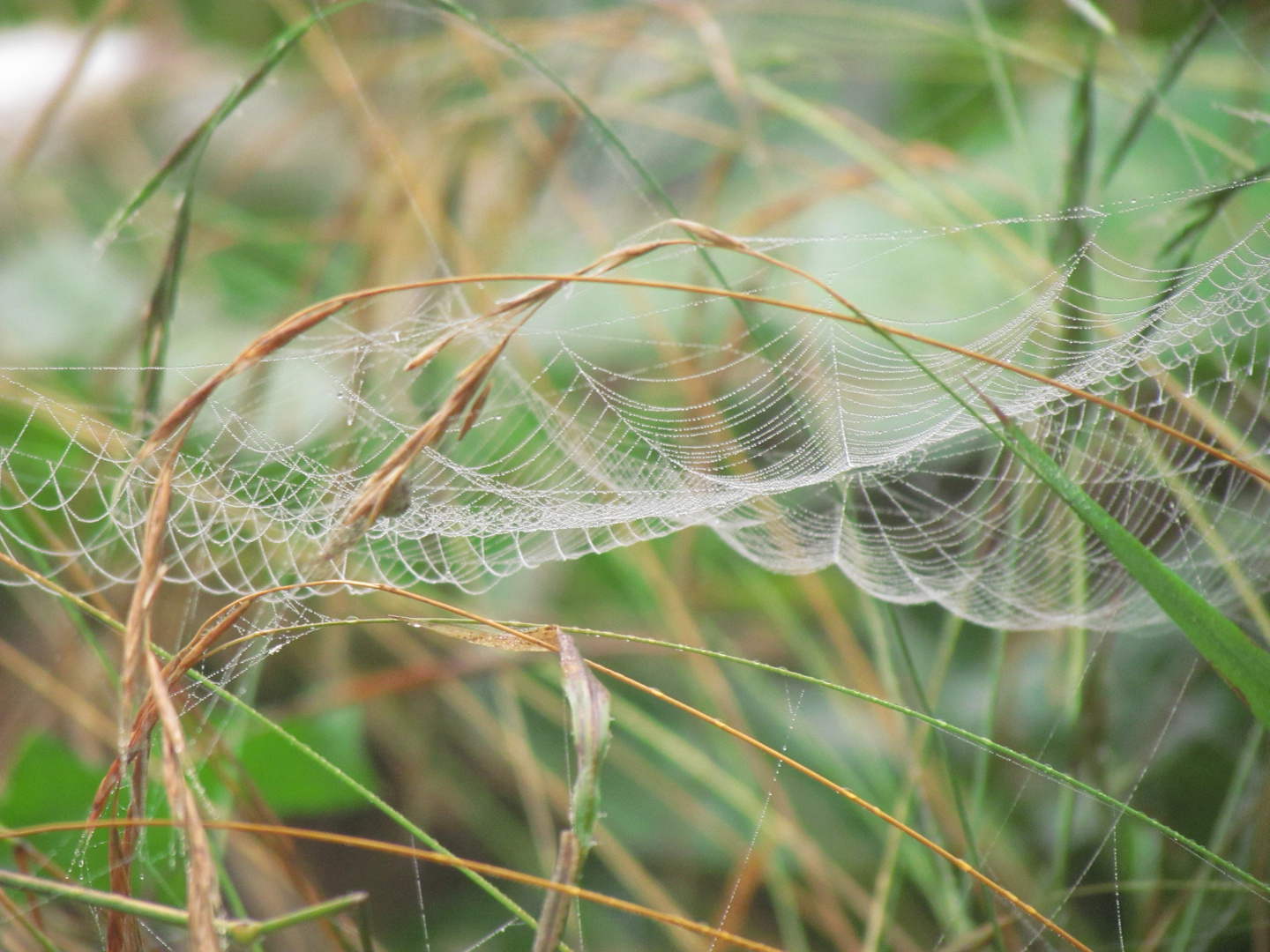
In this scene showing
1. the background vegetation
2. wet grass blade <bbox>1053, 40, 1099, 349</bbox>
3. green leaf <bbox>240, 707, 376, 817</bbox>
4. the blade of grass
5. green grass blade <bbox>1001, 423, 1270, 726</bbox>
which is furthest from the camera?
green leaf <bbox>240, 707, 376, 817</bbox>

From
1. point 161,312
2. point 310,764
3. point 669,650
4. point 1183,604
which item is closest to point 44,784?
point 310,764

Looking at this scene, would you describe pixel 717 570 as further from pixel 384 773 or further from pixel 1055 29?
pixel 1055 29

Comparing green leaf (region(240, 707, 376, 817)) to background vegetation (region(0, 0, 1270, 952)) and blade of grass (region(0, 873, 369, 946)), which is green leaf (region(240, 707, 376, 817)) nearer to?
background vegetation (region(0, 0, 1270, 952))

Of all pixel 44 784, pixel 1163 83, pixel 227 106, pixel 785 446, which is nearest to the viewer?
pixel 227 106

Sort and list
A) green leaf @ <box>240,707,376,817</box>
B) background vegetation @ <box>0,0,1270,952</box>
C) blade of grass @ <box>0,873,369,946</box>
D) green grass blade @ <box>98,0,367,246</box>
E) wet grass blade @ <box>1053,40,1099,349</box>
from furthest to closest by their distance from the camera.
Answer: green leaf @ <box>240,707,376,817</box>
background vegetation @ <box>0,0,1270,952</box>
wet grass blade @ <box>1053,40,1099,349</box>
green grass blade @ <box>98,0,367,246</box>
blade of grass @ <box>0,873,369,946</box>

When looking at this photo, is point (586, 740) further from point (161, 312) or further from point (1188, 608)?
point (161, 312)

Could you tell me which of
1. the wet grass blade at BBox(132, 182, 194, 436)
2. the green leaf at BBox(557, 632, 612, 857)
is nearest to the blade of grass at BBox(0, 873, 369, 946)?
the green leaf at BBox(557, 632, 612, 857)
